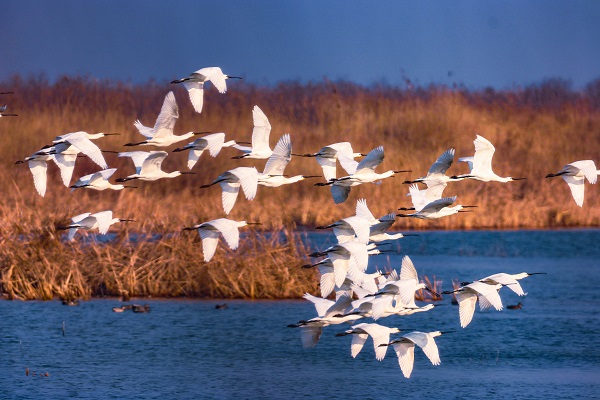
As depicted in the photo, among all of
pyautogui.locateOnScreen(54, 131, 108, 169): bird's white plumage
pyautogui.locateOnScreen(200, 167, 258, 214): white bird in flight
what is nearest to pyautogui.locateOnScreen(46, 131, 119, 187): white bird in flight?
pyautogui.locateOnScreen(54, 131, 108, 169): bird's white plumage

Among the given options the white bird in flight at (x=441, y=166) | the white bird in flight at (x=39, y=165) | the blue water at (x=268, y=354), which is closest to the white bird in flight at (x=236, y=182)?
the white bird in flight at (x=441, y=166)

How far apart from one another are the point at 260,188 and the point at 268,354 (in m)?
7.07

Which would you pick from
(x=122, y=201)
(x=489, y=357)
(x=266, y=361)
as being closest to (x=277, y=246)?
(x=266, y=361)

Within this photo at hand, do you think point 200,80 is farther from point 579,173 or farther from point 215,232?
point 579,173

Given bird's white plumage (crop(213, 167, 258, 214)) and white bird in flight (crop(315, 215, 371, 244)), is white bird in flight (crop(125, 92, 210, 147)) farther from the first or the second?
white bird in flight (crop(315, 215, 371, 244))

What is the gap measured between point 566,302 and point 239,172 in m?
8.31

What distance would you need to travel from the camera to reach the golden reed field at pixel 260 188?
1485 cm

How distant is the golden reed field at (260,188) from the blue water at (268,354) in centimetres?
41

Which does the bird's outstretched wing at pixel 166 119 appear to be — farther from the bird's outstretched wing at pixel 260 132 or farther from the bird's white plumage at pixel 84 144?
the bird's outstretched wing at pixel 260 132

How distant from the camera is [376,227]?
9.87 meters

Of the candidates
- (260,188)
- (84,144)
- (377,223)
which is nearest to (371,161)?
(377,223)

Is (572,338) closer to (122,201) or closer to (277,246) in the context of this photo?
(277,246)

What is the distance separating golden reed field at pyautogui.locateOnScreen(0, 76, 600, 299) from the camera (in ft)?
48.7

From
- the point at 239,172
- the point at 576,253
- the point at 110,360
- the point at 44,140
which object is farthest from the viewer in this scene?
the point at 44,140
